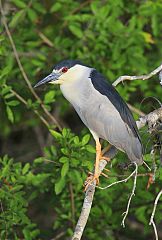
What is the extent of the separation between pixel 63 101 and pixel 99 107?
1.58 m

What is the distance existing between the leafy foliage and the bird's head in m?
0.27

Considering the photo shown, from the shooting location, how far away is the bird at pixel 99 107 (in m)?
3.46

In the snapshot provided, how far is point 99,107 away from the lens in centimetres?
355

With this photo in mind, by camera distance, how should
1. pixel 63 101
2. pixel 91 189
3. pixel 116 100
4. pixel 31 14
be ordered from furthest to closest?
pixel 63 101
pixel 31 14
pixel 116 100
pixel 91 189

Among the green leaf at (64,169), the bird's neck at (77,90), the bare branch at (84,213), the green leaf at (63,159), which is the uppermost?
the bird's neck at (77,90)

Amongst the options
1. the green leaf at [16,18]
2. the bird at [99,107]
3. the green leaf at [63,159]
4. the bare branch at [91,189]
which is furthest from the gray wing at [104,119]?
the green leaf at [16,18]

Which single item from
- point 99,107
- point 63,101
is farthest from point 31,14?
point 99,107

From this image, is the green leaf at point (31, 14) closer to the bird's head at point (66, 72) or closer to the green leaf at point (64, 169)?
the bird's head at point (66, 72)

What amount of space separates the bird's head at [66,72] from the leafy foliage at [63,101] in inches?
10.5

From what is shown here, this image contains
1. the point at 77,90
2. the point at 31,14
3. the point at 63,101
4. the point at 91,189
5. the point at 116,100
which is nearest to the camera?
the point at 91,189

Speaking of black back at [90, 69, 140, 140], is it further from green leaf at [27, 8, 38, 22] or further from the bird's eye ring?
green leaf at [27, 8, 38, 22]

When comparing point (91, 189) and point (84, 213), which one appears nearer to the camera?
point (84, 213)

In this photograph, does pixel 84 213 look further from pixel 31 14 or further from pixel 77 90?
pixel 31 14

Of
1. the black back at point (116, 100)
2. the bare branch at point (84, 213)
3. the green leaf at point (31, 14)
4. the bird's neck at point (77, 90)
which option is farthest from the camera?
the green leaf at point (31, 14)
